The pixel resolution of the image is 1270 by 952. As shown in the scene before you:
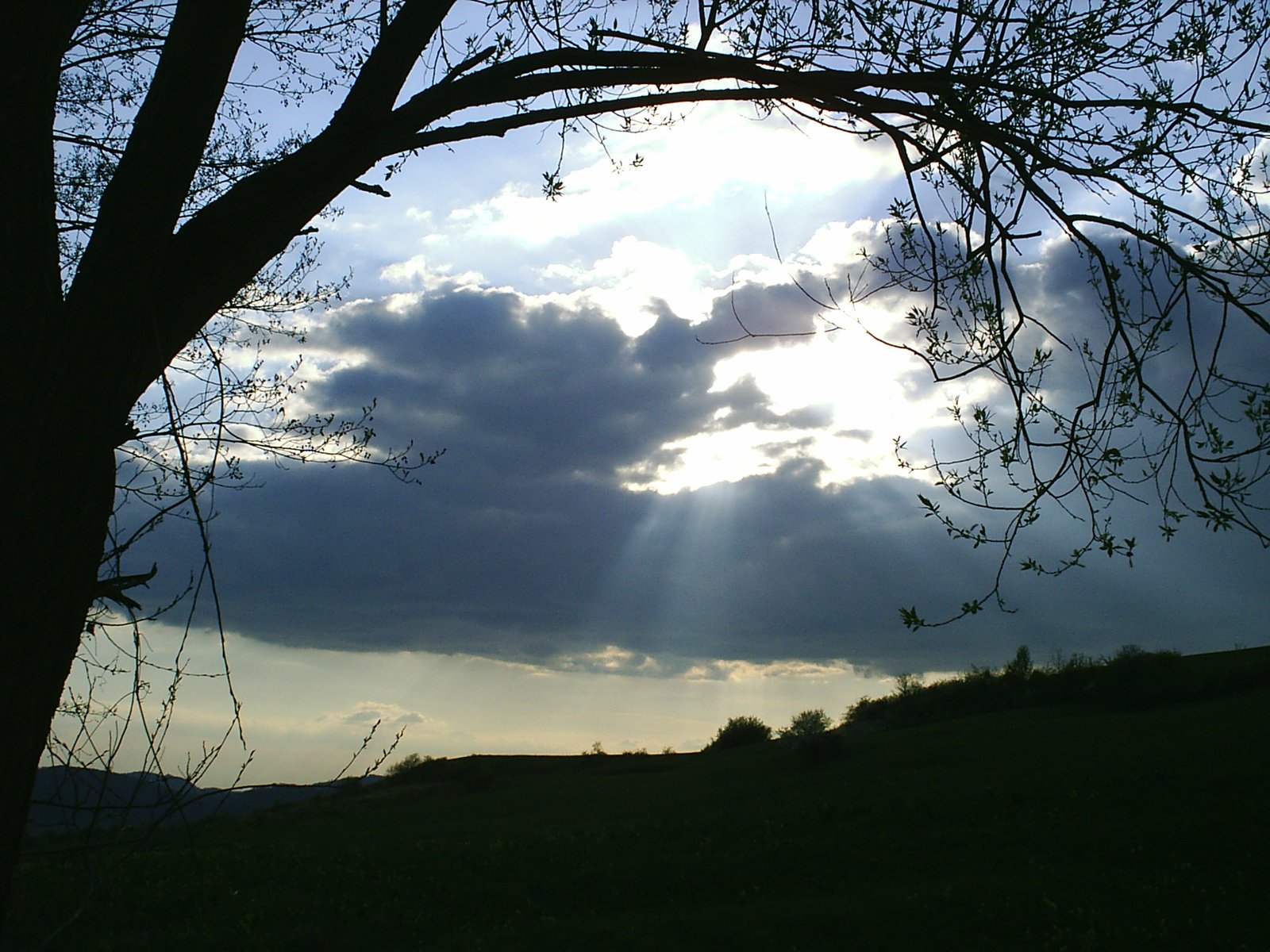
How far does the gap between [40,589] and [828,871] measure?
18876mm

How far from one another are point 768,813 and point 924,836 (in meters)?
5.40

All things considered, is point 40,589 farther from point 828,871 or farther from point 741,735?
point 741,735

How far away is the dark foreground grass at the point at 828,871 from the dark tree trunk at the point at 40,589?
10.7m

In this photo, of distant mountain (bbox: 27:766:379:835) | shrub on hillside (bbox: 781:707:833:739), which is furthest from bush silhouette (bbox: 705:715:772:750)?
distant mountain (bbox: 27:766:379:835)

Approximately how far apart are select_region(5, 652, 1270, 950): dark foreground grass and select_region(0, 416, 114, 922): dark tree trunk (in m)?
10.7

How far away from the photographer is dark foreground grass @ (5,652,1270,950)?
46.8 ft

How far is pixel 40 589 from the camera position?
7.16ft

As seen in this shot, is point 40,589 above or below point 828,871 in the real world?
above

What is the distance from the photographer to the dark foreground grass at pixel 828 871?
14273mm

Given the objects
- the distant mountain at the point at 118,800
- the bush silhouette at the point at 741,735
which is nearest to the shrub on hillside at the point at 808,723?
the bush silhouette at the point at 741,735

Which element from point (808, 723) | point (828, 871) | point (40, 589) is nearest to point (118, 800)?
point (40, 589)

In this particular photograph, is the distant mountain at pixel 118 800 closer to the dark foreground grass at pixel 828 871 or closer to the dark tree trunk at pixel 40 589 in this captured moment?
the dark tree trunk at pixel 40 589

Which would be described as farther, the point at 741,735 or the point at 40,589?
the point at 741,735

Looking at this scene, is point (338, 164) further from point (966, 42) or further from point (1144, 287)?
point (1144, 287)
